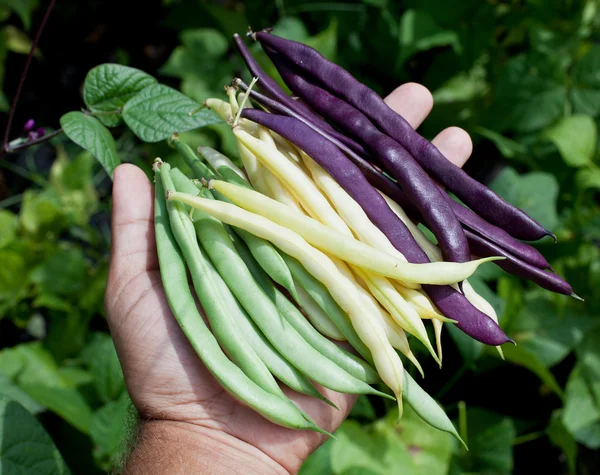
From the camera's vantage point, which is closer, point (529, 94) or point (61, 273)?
point (61, 273)

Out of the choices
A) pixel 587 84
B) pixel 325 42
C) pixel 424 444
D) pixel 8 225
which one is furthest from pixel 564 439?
pixel 8 225

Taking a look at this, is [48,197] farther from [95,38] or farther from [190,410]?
[190,410]

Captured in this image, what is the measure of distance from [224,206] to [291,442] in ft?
2.97

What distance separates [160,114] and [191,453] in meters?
1.24

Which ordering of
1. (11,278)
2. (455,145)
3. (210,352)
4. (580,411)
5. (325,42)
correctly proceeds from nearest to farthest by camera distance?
(210,352) < (455,145) < (580,411) < (11,278) < (325,42)

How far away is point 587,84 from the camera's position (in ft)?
11.7

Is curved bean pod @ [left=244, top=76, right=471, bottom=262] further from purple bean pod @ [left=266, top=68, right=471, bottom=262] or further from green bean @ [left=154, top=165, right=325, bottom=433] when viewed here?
green bean @ [left=154, top=165, right=325, bottom=433]

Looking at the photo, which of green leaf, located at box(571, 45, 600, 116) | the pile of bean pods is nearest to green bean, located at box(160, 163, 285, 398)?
the pile of bean pods

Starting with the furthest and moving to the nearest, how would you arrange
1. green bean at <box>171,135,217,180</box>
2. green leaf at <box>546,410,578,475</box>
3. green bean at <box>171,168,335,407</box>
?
1. green leaf at <box>546,410,578,475</box>
2. green bean at <box>171,135,217,180</box>
3. green bean at <box>171,168,335,407</box>

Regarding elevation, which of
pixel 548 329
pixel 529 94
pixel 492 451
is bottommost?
pixel 492 451

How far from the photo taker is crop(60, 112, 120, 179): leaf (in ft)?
6.52

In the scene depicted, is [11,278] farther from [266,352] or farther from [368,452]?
[368,452]

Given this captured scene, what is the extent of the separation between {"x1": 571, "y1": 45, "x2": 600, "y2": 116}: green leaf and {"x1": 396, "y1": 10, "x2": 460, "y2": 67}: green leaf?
2.70 feet

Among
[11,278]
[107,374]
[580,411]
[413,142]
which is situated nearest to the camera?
[413,142]
